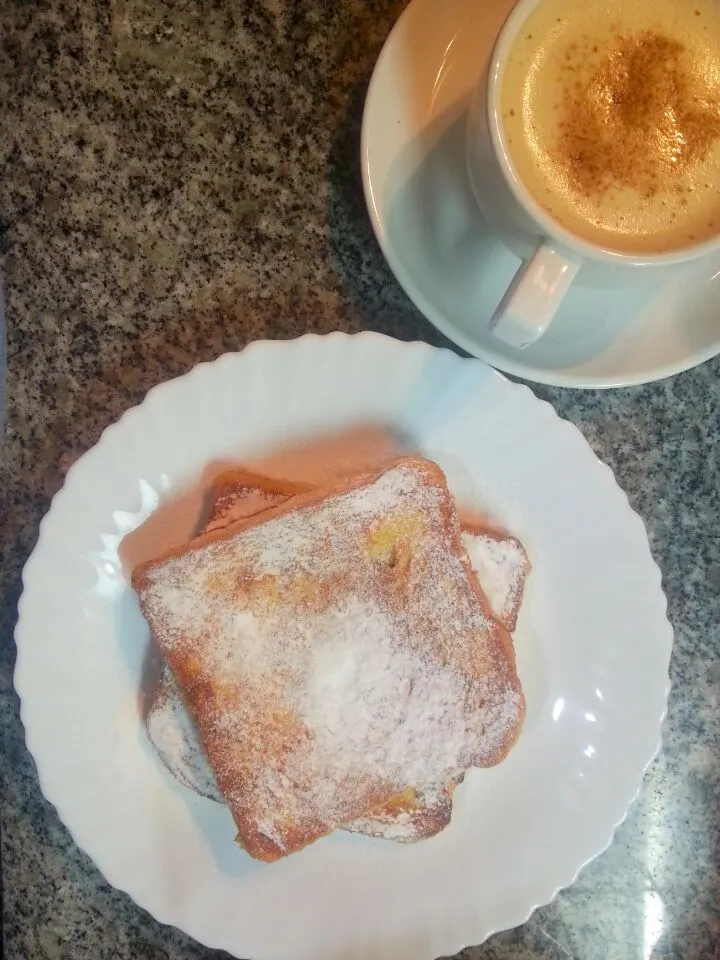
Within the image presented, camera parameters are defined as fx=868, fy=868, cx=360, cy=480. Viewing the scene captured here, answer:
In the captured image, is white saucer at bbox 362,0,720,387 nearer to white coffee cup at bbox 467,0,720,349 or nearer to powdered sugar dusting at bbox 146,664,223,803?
white coffee cup at bbox 467,0,720,349

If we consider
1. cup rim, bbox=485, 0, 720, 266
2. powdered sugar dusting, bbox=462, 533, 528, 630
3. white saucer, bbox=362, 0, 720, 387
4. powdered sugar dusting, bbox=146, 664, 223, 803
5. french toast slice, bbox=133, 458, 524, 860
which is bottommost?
powdered sugar dusting, bbox=146, 664, 223, 803

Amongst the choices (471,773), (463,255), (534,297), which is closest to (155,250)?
(463,255)

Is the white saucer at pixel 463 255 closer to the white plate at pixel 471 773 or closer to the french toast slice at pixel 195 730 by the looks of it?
the white plate at pixel 471 773

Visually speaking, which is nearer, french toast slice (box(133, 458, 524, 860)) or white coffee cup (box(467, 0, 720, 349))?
white coffee cup (box(467, 0, 720, 349))

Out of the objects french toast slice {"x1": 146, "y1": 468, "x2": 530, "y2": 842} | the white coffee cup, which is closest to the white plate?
french toast slice {"x1": 146, "y1": 468, "x2": 530, "y2": 842}

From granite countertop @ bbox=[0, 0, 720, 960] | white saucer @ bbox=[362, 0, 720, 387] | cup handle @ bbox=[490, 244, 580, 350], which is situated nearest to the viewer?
cup handle @ bbox=[490, 244, 580, 350]

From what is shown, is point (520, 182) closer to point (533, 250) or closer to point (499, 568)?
point (533, 250)
